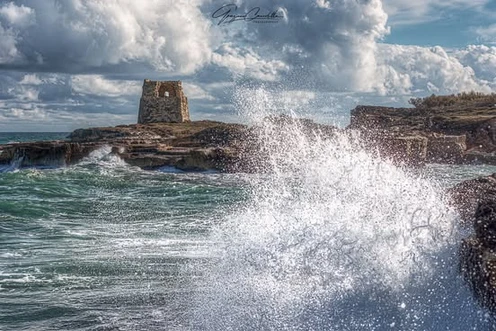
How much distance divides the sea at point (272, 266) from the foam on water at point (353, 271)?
15mm

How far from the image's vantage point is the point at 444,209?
657 cm

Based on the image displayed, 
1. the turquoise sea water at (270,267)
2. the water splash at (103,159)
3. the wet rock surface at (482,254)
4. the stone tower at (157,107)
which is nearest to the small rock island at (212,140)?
the stone tower at (157,107)

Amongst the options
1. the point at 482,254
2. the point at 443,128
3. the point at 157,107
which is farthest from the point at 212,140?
the point at 482,254

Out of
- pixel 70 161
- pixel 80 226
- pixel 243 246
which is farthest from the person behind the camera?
pixel 70 161

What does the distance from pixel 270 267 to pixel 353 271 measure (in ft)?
4.89

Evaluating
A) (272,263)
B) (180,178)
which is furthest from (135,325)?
(180,178)

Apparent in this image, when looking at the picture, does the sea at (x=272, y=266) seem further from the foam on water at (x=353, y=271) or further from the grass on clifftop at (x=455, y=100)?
the grass on clifftop at (x=455, y=100)

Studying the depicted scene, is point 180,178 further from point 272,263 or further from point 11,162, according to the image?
point 272,263

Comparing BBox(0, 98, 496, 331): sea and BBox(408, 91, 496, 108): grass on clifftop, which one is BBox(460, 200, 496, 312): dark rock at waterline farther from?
BBox(408, 91, 496, 108): grass on clifftop

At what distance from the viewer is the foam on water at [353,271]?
563 centimetres

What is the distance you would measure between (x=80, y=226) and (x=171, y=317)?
25.9ft

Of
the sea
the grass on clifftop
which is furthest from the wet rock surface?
the grass on clifftop

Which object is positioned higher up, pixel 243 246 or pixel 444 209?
pixel 444 209

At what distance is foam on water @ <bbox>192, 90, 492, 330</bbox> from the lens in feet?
18.5
